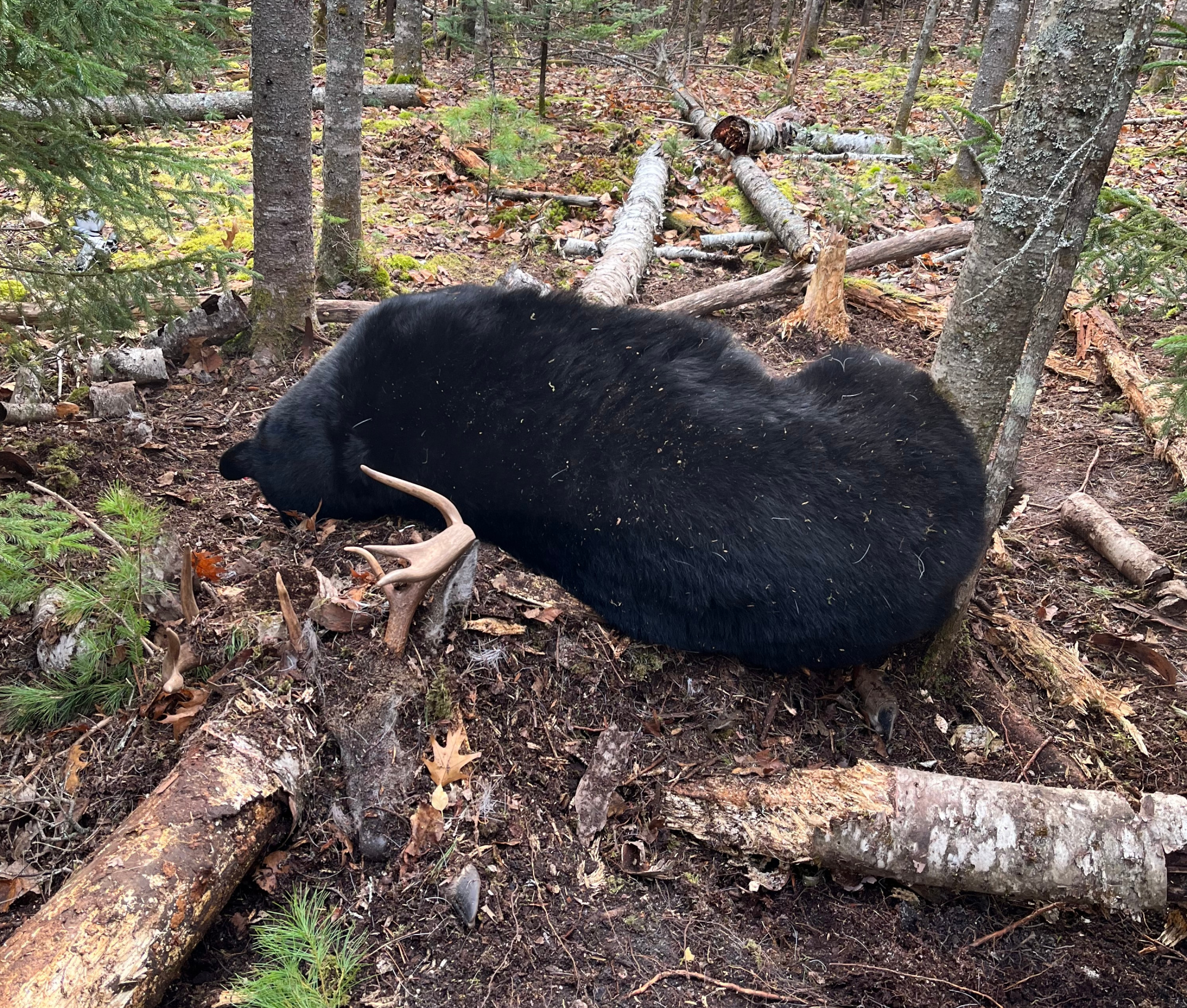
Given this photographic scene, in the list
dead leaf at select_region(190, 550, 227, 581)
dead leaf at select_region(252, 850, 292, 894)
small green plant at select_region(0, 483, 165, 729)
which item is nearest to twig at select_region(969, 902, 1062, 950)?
dead leaf at select_region(252, 850, 292, 894)

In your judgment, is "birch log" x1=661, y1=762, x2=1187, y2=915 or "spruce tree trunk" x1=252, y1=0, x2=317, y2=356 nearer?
"birch log" x1=661, y1=762, x2=1187, y2=915

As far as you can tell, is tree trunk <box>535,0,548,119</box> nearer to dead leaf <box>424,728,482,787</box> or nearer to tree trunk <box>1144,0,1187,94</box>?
dead leaf <box>424,728,482,787</box>

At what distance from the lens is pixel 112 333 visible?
421 cm

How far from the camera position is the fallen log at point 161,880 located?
1.97 metres

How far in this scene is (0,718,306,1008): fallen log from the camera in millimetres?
1968

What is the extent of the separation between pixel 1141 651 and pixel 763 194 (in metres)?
6.37

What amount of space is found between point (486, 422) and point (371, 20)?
19.8 metres

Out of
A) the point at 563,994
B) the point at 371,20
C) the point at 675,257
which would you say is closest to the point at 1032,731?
the point at 563,994

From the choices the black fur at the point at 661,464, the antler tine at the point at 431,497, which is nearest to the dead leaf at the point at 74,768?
the antler tine at the point at 431,497

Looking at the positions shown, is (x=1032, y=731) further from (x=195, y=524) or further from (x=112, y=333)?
(x=112, y=333)

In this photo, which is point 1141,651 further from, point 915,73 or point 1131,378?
point 915,73

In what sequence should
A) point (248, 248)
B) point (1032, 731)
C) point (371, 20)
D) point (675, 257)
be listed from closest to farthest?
1. point (1032, 731)
2. point (248, 248)
3. point (675, 257)
4. point (371, 20)

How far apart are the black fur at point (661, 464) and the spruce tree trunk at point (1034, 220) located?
0.19 meters

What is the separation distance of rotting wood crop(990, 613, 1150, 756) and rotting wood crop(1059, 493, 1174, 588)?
A: 78 cm
